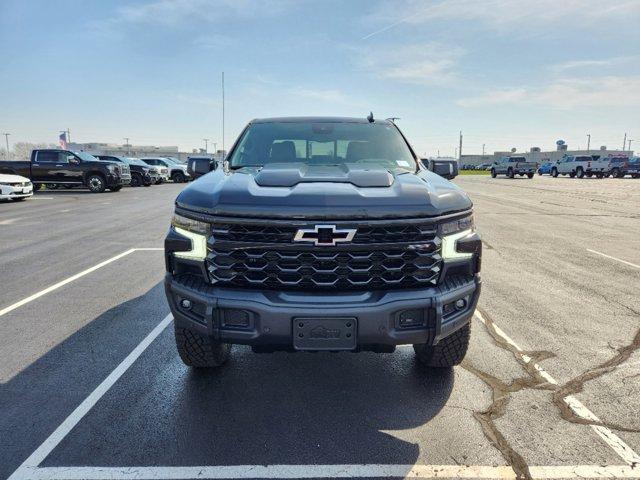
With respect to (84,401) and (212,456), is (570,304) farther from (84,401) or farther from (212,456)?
(84,401)

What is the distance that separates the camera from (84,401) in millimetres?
3148

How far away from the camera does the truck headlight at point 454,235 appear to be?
2.83 m

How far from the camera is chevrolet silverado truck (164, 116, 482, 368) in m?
2.65

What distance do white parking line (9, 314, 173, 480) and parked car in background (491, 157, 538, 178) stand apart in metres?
43.0

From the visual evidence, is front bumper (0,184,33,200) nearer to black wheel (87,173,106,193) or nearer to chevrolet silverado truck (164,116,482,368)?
black wheel (87,173,106,193)

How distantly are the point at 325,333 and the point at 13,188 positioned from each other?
1888cm

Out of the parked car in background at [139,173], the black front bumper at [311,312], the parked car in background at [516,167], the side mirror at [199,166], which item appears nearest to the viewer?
the black front bumper at [311,312]

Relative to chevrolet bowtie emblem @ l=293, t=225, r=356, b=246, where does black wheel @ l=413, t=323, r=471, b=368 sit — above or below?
below

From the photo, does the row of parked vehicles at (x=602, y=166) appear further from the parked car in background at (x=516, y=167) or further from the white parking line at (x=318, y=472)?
the white parking line at (x=318, y=472)

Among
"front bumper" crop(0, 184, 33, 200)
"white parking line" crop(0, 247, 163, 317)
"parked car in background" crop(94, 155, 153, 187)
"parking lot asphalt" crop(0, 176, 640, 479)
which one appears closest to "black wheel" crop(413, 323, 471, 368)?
"parking lot asphalt" crop(0, 176, 640, 479)

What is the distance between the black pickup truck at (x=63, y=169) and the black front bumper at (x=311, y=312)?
2170 centimetres

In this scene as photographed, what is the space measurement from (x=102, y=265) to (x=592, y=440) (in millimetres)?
6610

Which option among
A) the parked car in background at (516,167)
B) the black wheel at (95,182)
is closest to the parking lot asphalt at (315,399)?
the black wheel at (95,182)

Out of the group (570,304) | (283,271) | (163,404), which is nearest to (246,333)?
(283,271)
